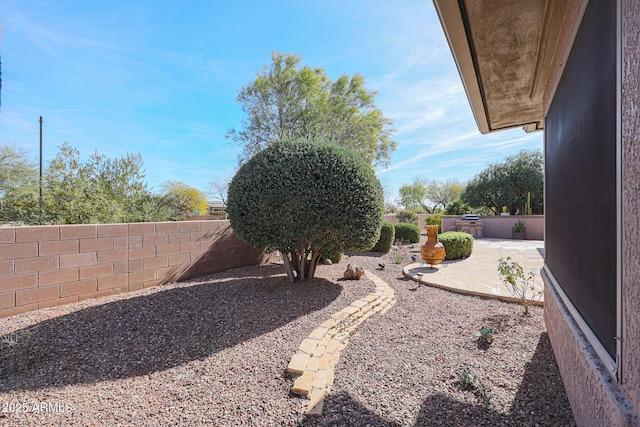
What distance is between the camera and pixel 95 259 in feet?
13.5

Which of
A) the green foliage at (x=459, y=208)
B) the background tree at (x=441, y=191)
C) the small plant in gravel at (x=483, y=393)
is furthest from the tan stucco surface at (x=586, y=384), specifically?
the background tree at (x=441, y=191)

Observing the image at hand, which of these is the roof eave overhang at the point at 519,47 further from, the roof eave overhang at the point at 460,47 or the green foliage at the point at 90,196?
the green foliage at the point at 90,196

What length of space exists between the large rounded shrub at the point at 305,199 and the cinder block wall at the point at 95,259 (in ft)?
5.55

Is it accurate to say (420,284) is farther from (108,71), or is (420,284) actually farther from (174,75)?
(174,75)

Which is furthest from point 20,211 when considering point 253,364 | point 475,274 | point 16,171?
point 475,274

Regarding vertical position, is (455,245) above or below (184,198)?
below

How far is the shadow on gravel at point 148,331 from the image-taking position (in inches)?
94.7

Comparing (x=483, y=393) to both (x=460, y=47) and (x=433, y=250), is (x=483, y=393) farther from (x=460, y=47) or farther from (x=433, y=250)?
(x=433, y=250)

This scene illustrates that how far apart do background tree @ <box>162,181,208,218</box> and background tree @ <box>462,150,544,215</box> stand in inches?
702

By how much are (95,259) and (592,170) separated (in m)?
5.49

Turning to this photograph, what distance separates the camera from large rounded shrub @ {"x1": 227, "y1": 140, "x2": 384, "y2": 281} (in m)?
3.85

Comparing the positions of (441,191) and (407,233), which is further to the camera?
(441,191)

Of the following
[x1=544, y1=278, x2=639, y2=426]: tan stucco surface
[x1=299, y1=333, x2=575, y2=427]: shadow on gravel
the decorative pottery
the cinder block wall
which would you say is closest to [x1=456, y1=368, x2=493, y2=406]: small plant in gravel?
[x1=299, y1=333, x2=575, y2=427]: shadow on gravel

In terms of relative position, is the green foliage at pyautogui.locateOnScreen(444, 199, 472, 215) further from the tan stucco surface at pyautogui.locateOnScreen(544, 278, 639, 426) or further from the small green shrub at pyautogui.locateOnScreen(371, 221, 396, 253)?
the tan stucco surface at pyautogui.locateOnScreen(544, 278, 639, 426)
